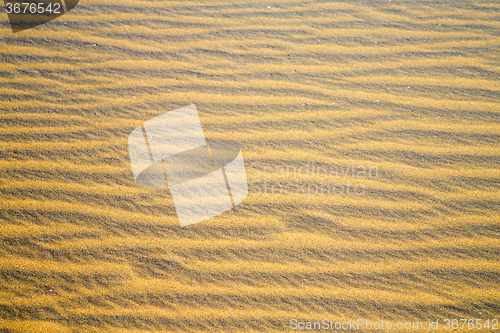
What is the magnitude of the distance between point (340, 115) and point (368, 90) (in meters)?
0.31

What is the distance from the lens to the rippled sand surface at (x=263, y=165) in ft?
6.24

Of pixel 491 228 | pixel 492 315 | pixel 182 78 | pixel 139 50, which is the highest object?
pixel 139 50

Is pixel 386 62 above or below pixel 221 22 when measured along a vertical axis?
below

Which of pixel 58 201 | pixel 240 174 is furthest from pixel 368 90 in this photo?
pixel 58 201

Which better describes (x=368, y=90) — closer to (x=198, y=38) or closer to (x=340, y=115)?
(x=340, y=115)

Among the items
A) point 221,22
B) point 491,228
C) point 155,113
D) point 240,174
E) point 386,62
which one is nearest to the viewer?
point 491,228

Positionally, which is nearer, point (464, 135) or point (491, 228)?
point (491, 228)

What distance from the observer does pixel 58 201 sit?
2115 mm

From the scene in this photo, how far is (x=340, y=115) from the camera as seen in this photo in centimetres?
241

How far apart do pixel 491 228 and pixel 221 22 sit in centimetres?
244

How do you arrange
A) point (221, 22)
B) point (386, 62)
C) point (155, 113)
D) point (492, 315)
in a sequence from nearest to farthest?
point (492, 315)
point (155, 113)
point (386, 62)
point (221, 22)

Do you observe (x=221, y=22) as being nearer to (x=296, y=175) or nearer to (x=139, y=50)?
(x=139, y=50)

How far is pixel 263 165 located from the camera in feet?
7.42

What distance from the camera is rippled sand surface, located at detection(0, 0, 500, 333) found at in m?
1.90
